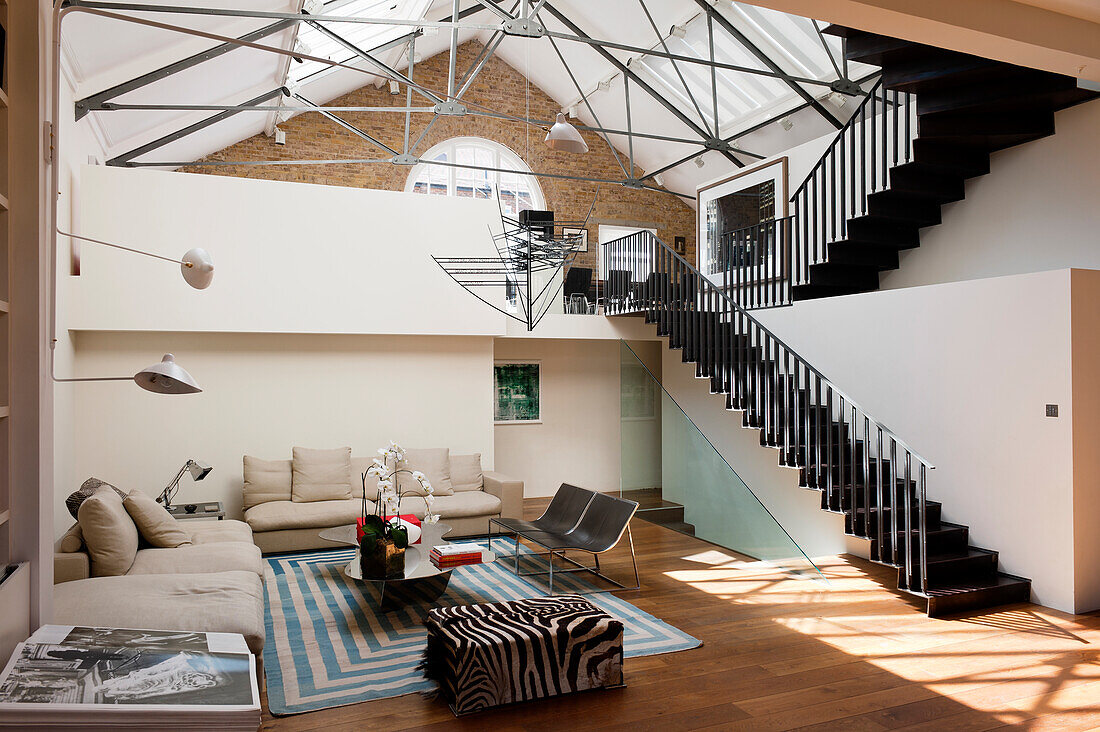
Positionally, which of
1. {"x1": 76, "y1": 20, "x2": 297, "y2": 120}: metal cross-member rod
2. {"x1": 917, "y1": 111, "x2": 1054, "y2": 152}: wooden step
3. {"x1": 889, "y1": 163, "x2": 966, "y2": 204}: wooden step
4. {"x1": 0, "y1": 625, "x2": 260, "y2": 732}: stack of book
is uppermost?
{"x1": 76, "y1": 20, "x2": 297, "y2": 120}: metal cross-member rod

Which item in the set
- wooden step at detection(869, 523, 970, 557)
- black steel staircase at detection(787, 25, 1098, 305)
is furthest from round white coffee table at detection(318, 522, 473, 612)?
black steel staircase at detection(787, 25, 1098, 305)

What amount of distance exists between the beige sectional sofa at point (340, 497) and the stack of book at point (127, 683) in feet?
16.6

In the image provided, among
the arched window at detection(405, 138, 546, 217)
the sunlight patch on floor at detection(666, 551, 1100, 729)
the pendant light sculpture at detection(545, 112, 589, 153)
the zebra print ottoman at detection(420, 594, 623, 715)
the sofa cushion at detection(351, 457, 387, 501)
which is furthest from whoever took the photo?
the arched window at detection(405, 138, 546, 217)

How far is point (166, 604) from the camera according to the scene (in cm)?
397

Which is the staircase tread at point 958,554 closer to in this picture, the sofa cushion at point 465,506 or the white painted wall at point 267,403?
the sofa cushion at point 465,506

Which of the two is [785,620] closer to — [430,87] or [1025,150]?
[1025,150]

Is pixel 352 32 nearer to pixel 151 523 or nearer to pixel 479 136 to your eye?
pixel 479 136

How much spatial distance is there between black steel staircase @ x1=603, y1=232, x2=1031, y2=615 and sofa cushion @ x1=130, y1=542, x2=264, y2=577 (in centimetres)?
456

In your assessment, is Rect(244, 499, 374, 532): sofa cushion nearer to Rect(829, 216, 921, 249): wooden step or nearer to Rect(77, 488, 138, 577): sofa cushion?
Rect(77, 488, 138, 577): sofa cushion

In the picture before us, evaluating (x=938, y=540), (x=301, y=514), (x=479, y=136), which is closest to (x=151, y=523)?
(x=301, y=514)

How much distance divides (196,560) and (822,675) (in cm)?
402

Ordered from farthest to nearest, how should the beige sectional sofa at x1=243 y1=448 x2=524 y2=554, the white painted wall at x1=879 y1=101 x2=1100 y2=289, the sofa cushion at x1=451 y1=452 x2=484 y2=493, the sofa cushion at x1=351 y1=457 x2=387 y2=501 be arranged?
the sofa cushion at x1=451 y1=452 x2=484 y2=493 → the sofa cushion at x1=351 y1=457 x2=387 y2=501 → the beige sectional sofa at x1=243 y1=448 x2=524 y2=554 → the white painted wall at x1=879 y1=101 x2=1100 y2=289

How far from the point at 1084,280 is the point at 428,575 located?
16.7ft

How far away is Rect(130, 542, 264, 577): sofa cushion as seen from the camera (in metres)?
4.89
